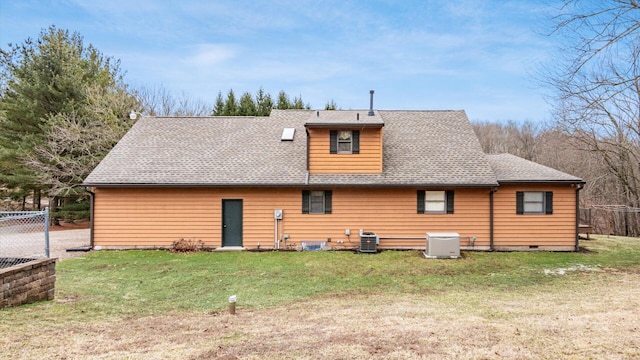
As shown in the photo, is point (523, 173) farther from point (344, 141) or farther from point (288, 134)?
point (288, 134)

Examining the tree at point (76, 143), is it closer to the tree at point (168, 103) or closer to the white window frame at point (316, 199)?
the tree at point (168, 103)

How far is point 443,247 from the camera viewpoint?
38.5 ft

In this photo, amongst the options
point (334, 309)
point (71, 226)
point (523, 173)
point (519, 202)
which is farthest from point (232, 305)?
point (71, 226)

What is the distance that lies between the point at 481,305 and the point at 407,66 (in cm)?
2243

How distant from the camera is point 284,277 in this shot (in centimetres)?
933

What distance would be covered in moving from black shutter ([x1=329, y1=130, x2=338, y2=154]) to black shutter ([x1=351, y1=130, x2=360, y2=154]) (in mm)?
596

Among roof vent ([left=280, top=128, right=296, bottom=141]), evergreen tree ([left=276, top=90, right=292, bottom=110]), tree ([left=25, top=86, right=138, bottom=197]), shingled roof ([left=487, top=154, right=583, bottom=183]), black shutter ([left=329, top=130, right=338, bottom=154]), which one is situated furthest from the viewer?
evergreen tree ([left=276, top=90, right=292, bottom=110])

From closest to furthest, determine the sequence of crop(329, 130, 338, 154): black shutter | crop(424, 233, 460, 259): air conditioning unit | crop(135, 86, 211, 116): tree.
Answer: crop(424, 233, 460, 259): air conditioning unit < crop(329, 130, 338, 154): black shutter < crop(135, 86, 211, 116): tree

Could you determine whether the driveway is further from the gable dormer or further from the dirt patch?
the gable dormer

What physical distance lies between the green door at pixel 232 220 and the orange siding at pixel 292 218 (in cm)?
20

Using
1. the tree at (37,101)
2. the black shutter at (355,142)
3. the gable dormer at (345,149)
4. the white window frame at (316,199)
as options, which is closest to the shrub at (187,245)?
the white window frame at (316,199)

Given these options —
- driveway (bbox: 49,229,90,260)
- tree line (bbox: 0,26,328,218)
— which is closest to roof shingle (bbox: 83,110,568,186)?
driveway (bbox: 49,229,90,260)

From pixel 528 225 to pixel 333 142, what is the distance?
7646mm

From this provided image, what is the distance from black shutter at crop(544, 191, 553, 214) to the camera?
12859 millimetres
